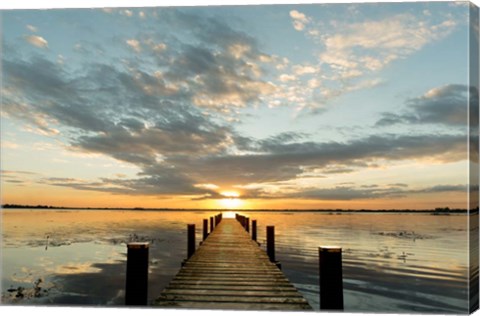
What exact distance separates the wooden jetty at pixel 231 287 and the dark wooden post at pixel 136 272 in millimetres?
456

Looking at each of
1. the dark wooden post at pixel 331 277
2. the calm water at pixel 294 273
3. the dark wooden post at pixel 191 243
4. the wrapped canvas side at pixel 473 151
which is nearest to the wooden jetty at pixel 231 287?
the dark wooden post at pixel 331 277

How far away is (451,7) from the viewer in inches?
362

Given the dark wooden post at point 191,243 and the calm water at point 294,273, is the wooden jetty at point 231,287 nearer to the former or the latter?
the dark wooden post at point 191,243

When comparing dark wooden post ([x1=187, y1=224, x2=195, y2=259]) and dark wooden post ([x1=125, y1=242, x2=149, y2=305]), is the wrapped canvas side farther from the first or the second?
dark wooden post ([x1=187, y1=224, x2=195, y2=259])

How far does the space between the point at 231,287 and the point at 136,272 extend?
6.67 feet

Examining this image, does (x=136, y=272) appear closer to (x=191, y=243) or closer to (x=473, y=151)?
(x=473, y=151)

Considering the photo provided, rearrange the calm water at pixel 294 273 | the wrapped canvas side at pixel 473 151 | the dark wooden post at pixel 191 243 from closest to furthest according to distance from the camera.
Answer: the wrapped canvas side at pixel 473 151
the dark wooden post at pixel 191 243
the calm water at pixel 294 273

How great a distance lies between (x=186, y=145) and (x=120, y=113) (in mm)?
7526

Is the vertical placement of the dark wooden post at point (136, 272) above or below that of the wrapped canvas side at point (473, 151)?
below

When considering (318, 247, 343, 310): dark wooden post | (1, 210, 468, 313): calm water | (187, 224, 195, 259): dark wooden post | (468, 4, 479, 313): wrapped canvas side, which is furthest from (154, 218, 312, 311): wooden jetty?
(1, 210, 468, 313): calm water

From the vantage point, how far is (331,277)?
5.84 m

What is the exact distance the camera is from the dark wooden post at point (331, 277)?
5.85 metres

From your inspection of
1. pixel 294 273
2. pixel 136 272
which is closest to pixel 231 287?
pixel 136 272

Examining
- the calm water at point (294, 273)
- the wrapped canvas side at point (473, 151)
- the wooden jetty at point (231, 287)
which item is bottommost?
the calm water at point (294, 273)
